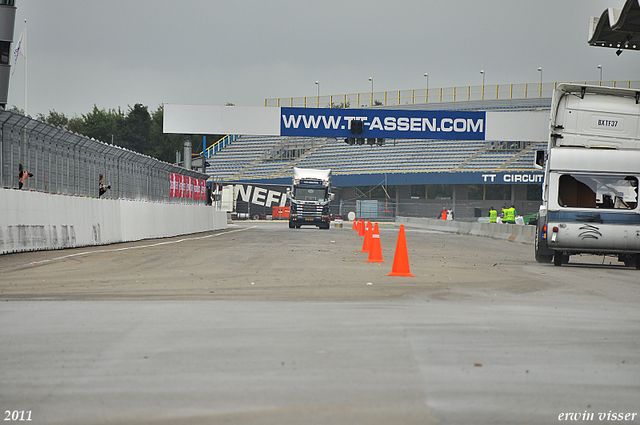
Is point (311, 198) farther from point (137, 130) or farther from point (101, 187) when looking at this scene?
point (137, 130)

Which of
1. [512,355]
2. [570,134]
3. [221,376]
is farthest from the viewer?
[570,134]

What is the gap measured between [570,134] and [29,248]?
1253cm

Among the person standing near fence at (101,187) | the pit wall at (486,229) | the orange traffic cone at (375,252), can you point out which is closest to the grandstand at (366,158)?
the pit wall at (486,229)

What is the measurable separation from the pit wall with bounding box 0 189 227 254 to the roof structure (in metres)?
13.7

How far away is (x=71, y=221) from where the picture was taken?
2042cm

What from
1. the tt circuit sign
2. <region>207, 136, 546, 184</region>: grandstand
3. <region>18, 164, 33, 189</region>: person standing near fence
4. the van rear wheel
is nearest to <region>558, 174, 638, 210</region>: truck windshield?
the van rear wheel

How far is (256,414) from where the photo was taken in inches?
174

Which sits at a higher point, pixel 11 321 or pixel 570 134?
pixel 570 134

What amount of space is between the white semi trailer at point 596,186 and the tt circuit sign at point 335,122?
23.0 meters

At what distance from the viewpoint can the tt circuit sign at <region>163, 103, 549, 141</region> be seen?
41.7m

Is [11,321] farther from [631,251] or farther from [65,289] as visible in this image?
[631,251]

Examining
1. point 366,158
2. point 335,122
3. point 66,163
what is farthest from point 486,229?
point 366,158

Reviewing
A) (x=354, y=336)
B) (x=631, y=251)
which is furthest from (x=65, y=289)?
(x=631, y=251)

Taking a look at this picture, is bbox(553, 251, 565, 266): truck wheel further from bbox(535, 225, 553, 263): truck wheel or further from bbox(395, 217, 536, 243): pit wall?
bbox(395, 217, 536, 243): pit wall
